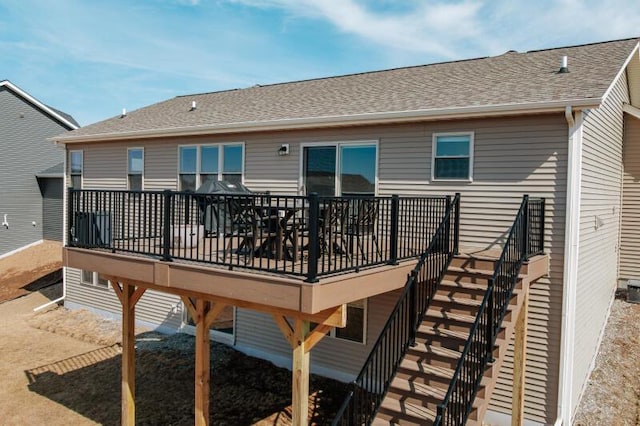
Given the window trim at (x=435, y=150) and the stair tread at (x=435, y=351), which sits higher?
the window trim at (x=435, y=150)

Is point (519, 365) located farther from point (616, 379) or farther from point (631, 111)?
point (631, 111)

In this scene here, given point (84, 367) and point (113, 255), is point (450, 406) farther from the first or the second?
point (84, 367)

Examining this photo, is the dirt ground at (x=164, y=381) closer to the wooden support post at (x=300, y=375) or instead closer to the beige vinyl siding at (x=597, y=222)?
the beige vinyl siding at (x=597, y=222)

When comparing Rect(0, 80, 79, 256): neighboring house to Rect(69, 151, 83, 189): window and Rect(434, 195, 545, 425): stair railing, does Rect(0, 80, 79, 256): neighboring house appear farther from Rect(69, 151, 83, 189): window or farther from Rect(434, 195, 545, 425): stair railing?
Rect(434, 195, 545, 425): stair railing

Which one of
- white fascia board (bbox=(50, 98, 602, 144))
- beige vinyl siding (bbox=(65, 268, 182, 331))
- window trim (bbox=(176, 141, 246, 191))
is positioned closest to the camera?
white fascia board (bbox=(50, 98, 602, 144))

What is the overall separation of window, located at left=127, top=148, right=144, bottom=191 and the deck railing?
4781 millimetres

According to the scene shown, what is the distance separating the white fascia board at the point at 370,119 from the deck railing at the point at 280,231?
145cm

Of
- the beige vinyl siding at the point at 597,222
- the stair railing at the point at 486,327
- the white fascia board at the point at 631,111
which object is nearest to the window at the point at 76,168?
the stair railing at the point at 486,327

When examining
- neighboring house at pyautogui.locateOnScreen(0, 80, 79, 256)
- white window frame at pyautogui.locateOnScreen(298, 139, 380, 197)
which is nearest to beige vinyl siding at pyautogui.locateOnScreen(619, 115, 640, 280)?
white window frame at pyautogui.locateOnScreen(298, 139, 380, 197)

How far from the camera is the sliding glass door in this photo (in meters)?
8.32

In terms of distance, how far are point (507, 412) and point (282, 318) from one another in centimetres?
442

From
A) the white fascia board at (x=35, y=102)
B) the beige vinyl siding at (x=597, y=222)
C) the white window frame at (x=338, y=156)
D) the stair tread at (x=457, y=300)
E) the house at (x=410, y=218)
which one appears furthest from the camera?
the white fascia board at (x=35, y=102)

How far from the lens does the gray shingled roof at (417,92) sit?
23.3 feet

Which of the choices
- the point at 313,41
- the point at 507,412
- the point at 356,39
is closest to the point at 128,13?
the point at 313,41
